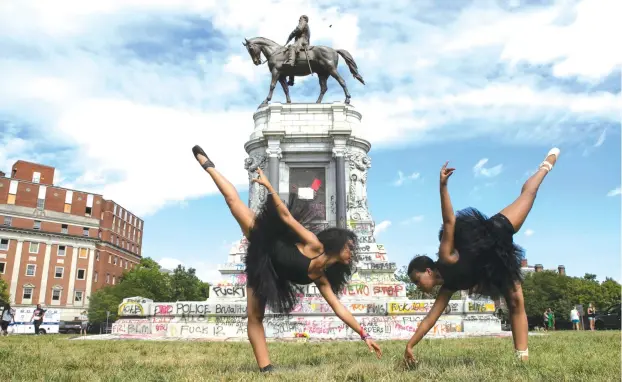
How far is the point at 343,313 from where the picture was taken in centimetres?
548

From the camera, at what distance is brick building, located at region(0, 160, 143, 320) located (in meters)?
67.4

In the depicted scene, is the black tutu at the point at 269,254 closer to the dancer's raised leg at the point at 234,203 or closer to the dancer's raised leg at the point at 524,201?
the dancer's raised leg at the point at 234,203

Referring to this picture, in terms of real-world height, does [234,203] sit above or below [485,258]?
above

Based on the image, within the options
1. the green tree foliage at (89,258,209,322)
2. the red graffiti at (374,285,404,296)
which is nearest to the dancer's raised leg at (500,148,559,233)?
the red graffiti at (374,285,404,296)

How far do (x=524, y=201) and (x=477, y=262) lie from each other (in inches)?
40.7

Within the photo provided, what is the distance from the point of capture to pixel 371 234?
23609 millimetres

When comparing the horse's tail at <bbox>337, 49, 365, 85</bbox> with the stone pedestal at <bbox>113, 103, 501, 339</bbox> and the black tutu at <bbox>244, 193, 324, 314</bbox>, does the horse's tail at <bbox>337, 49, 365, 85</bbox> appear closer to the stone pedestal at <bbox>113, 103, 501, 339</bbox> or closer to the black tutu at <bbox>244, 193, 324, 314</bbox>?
the stone pedestal at <bbox>113, 103, 501, 339</bbox>

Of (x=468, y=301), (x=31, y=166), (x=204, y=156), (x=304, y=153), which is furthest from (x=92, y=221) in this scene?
(x=204, y=156)

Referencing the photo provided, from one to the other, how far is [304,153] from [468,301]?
10708mm

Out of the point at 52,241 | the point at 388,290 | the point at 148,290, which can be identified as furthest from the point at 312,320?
the point at 52,241

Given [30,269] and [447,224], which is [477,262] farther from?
[30,269]

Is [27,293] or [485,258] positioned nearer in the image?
[485,258]

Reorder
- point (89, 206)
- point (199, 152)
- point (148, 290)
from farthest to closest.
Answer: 1. point (89, 206)
2. point (148, 290)
3. point (199, 152)

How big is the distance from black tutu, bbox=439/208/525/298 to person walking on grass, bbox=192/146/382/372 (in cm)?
124
